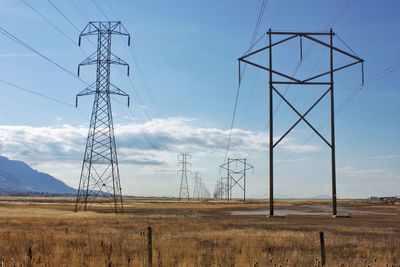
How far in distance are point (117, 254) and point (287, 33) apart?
37.4 meters

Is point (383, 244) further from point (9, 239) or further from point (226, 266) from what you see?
point (9, 239)

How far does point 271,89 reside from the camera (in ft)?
186

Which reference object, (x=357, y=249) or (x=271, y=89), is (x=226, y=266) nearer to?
(x=357, y=249)

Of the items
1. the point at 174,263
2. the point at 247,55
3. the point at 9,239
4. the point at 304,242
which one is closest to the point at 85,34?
the point at 247,55

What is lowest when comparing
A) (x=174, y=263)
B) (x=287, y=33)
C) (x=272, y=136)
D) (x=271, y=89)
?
(x=174, y=263)

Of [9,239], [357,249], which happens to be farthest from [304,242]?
[9,239]

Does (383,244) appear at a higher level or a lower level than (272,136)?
lower

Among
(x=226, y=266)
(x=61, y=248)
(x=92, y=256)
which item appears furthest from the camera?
(x=61, y=248)

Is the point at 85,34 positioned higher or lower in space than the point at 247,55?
higher

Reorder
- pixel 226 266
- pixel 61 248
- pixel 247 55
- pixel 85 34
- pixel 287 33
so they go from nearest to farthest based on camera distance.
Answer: pixel 226 266 → pixel 61 248 → pixel 247 55 → pixel 287 33 → pixel 85 34

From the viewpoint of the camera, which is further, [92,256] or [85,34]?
[85,34]

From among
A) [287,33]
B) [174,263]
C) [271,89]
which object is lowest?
[174,263]

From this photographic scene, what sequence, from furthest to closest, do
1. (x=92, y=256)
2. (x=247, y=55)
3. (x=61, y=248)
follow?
(x=247, y=55) → (x=61, y=248) → (x=92, y=256)

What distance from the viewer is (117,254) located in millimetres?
22797
